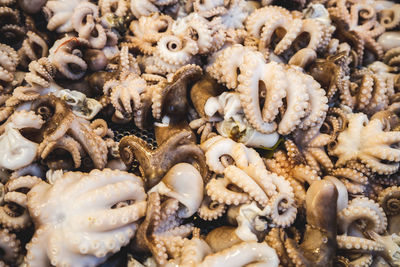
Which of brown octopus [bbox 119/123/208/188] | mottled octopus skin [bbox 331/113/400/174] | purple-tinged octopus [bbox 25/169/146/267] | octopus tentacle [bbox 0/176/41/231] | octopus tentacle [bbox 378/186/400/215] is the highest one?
mottled octopus skin [bbox 331/113/400/174]

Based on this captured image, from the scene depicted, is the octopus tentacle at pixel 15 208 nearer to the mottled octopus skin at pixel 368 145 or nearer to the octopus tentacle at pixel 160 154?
the octopus tentacle at pixel 160 154

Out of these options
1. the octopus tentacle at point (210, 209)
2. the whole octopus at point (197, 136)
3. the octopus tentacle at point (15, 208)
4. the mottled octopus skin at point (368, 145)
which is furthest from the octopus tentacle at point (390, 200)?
the octopus tentacle at point (15, 208)

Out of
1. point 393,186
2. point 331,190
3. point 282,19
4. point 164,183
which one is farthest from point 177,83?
point 393,186

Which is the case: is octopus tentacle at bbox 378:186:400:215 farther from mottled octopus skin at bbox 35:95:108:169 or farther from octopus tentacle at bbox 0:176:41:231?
octopus tentacle at bbox 0:176:41:231

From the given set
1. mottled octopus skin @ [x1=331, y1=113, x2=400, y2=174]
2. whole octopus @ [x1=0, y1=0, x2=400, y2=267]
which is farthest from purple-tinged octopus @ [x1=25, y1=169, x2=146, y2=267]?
mottled octopus skin @ [x1=331, y1=113, x2=400, y2=174]

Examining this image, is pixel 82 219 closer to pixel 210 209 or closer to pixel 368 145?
pixel 210 209

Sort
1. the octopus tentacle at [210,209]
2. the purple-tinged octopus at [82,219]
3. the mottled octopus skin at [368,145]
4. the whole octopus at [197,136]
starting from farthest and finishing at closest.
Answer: the mottled octopus skin at [368,145] → the octopus tentacle at [210,209] → the whole octopus at [197,136] → the purple-tinged octopus at [82,219]

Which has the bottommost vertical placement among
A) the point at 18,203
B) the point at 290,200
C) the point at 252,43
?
the point at 18,203

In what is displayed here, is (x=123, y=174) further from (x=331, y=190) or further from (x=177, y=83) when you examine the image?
(x=331, y=190)
